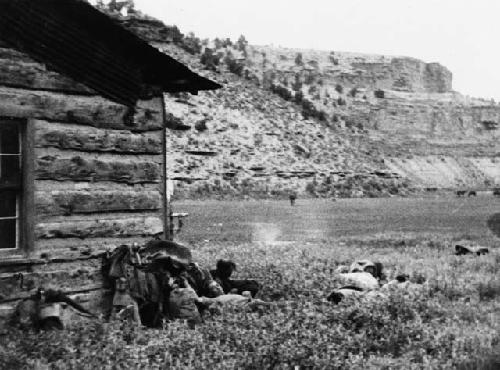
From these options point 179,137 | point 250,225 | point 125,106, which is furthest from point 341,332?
point 179,137

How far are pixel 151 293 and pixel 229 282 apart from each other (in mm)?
2053

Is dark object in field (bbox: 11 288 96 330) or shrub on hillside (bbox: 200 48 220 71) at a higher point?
shrub on hillside (bbox: 200 48 220 71)

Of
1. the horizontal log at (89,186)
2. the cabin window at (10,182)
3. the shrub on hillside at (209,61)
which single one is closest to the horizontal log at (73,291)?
the cabin window at (10,182)

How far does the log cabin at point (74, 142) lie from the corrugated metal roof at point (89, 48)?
0.04 feet

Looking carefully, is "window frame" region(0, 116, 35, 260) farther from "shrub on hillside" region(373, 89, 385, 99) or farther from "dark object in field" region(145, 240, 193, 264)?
"shrub on hillside" region(373, 89, 385, 99)

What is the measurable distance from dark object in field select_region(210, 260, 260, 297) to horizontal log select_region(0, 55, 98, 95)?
145 inches

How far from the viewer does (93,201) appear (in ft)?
32.8

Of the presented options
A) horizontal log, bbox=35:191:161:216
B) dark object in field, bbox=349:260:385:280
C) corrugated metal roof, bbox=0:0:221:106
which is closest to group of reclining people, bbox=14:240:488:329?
horizontal log, bbox=35:191:161:216

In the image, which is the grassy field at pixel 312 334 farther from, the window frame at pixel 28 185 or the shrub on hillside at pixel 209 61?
the shrub on hillside at pixel 209 61

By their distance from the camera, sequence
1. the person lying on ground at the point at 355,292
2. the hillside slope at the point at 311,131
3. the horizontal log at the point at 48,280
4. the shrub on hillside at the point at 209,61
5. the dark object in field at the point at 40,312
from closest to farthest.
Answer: the dark object in field at the point at 40,312, the horizontal log at the point at 48,280, the person lying on ground at the point at 355,292, the hillside slope at the point at 311,131, the shrub on hillside at the point at 209,61

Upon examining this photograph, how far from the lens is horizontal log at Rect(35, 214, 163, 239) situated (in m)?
9.51

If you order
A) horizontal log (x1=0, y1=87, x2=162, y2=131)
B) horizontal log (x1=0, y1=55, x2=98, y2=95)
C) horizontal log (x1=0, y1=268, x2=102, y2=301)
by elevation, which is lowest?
horizontal log (x1=0, y1=268, x2=102, y2=301)

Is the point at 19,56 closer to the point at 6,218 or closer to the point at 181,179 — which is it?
the point at 6,218

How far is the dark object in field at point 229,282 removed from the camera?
11922 millimetres
